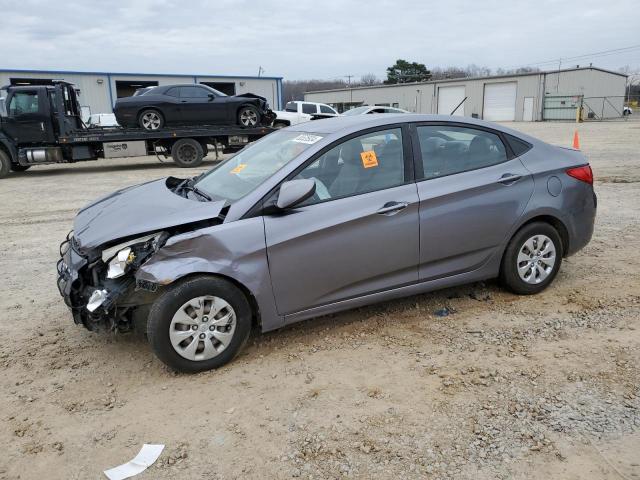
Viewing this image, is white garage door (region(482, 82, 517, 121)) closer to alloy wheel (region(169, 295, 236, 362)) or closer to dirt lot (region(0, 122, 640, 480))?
dirt lot (region(0, 122, 640, 480))

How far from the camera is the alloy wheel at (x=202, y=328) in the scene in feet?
11.2

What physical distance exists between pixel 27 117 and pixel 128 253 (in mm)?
13883

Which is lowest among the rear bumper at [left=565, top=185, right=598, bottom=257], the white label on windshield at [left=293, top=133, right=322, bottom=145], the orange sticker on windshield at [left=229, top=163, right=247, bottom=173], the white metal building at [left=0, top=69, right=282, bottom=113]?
the rear bumper at [left=565, top=185, right=598, bottom=257]

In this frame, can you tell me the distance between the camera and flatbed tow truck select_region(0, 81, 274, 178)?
14.8m

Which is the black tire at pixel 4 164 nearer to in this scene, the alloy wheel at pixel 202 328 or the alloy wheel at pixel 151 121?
the alloy wheel at pixel 151 121

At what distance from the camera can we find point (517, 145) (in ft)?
15.1

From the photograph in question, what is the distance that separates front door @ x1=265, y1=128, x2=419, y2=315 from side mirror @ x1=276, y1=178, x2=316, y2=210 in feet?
0.38

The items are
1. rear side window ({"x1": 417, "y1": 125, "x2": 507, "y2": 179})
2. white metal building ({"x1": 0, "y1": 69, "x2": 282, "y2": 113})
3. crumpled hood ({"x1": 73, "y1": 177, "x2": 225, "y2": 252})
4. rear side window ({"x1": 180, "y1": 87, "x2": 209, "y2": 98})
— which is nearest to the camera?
crumpled hood ({"x1": 73, "y1": 177, "x2": 225, "y2": 252})

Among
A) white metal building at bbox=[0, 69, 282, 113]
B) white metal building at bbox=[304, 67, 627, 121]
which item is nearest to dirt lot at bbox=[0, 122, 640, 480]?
white metal building at bbox=[0, 69, 282, 113]

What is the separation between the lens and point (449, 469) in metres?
2.61

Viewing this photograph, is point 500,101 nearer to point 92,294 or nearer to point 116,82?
point 116,82

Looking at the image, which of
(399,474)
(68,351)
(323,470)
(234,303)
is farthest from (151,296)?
(399,474)

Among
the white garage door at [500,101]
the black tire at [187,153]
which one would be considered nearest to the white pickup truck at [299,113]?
the black tire at [187,153]

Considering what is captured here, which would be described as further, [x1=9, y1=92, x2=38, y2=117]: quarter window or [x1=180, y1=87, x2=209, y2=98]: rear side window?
[x1=180, y1=87, x2=209, y2=98]: rear side window
